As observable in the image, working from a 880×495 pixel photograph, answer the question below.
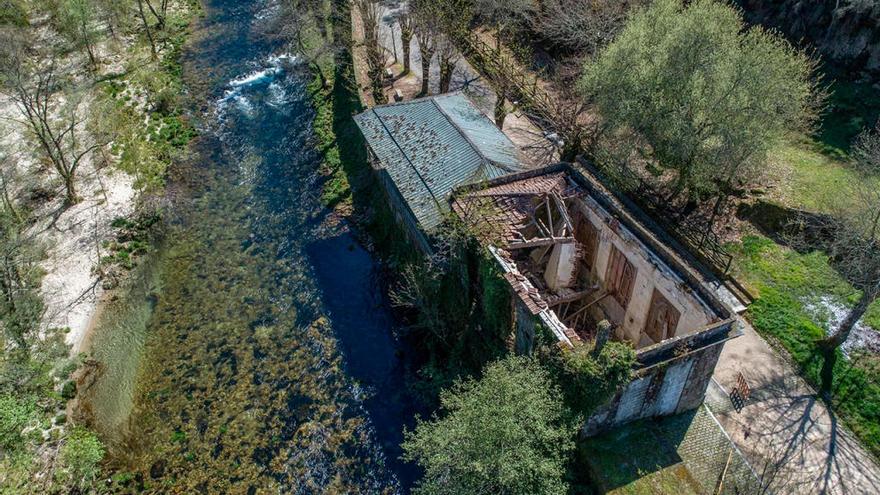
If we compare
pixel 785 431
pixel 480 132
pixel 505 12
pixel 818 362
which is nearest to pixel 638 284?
pixel 785 431

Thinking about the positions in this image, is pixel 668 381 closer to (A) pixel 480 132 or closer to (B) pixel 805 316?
(B) pixel 805 316

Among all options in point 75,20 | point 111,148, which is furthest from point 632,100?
point 75,20

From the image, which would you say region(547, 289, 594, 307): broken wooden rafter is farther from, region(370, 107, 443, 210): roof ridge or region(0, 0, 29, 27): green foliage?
region(0, 0, 29, 27): green foliage

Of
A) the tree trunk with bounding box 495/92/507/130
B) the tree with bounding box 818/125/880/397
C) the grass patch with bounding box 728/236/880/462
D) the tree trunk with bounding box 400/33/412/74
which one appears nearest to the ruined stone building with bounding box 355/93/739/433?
the grass patch with bounding box 728/236/880/462

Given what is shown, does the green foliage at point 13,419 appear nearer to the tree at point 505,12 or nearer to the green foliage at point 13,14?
the tree at point 505,12

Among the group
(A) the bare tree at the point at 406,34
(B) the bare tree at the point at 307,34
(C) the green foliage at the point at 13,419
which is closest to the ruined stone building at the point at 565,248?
(A) the bare tree at the point at 406,34

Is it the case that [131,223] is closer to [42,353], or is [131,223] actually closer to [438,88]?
[42,353]

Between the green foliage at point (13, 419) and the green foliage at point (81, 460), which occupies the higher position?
the green foliage at point (13, 419)
